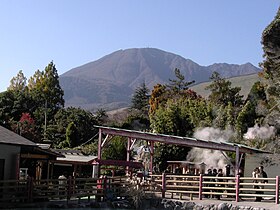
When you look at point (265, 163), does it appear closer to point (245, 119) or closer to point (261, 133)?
point (261, 133)

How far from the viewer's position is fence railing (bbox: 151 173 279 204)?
71.5 ft

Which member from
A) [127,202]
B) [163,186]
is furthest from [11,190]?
[163,186]

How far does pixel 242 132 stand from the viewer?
43125 millimetres

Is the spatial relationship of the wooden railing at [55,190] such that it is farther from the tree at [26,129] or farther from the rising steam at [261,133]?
the tree at [26,129]

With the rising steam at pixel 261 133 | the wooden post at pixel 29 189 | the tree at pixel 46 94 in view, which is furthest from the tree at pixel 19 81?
the wooden post at pixel 29 189

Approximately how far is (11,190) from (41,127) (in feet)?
134

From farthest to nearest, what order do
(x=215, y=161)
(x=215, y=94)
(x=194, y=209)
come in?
(x=215, y=94) → (x=215, y=161) → (x=194, y=209)

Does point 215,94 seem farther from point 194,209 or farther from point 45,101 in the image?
point 194,209

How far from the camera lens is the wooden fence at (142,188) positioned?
20281mm

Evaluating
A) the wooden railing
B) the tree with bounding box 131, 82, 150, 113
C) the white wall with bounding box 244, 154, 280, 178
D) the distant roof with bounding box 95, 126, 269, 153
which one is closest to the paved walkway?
the wooden railing

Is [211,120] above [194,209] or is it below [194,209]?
above

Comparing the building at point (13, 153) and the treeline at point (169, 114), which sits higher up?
the treeline at point (169, 114)

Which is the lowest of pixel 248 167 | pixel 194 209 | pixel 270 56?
pixel 194 209

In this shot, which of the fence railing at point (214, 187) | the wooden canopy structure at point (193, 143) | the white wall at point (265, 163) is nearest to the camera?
the fence railing at point (214, 187)
